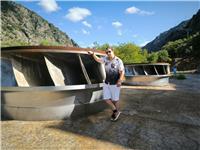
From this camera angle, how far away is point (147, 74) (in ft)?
42.0

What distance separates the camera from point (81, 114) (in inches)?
169

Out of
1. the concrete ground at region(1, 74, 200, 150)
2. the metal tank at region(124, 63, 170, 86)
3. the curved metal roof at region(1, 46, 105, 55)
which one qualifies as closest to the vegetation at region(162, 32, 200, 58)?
the metal tank at region(124, 63, 170, 86)

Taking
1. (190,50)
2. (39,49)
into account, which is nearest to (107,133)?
(39,49)

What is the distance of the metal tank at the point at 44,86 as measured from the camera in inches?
155

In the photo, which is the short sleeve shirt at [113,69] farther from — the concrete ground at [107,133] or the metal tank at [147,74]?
the metal tank at [147,74]

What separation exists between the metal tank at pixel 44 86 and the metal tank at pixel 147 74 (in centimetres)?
850

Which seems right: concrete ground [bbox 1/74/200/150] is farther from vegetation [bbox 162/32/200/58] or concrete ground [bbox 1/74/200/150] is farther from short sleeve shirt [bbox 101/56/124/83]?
vegetation [bbox 162/32/200/58]

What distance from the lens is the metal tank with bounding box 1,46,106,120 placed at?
12.9 feet

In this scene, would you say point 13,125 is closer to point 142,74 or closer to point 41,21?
point 142,74

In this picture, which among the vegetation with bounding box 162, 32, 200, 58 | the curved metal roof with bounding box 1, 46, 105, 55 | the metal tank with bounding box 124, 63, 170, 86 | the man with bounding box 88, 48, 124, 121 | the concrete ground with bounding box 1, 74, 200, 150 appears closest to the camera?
the concrete ground with bounding box 1, 74, 200, 150

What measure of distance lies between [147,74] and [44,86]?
9.82m

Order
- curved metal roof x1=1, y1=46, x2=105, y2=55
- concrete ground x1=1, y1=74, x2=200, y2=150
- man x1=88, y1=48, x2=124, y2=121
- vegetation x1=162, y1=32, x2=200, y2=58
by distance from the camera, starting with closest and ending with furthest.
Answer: concrete ground x1=1, y1=74, x2=200, y2=150 < curved metal roof x1=1, y1=46, x2=105, y2=55 < man x1=88, y1=48, x2=124, y2=121 < vegetation x1=162, y1=32, x2=200, y2=58

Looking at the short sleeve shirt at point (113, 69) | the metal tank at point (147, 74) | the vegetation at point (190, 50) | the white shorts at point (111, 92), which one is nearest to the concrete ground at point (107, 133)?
the white shorts at point (111, 92)

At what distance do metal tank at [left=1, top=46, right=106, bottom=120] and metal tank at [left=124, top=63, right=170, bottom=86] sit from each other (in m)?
8.50
